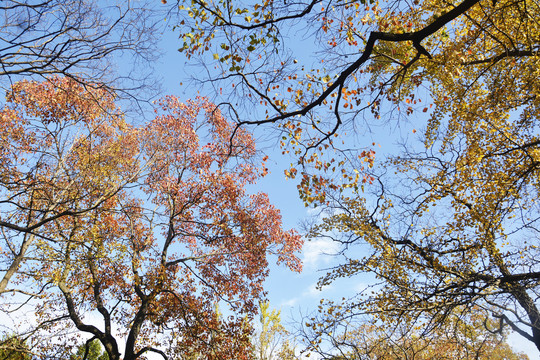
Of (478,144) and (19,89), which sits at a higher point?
(19,89)

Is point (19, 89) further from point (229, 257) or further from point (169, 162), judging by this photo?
point (229, 257)

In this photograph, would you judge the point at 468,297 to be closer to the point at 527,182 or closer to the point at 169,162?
the point at 527,182

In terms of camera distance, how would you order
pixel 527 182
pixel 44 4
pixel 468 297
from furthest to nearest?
pixel 527 182
pixel 468 297
pixel 44 4

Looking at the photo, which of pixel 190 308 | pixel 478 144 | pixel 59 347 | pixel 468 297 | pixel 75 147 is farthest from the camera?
pixel 75 147

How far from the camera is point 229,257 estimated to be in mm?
11781

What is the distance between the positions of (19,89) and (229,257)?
30.4 feet

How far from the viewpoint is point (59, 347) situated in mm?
10602

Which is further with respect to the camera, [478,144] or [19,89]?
[19,89]

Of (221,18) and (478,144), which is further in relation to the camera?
(478,144)

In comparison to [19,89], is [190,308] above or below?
below

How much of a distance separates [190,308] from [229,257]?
2356 mm

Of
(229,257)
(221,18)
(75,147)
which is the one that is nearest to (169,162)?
(75,147)

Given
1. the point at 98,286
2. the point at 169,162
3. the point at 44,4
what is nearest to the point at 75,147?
the point at 169,162

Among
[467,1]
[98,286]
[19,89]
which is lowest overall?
[467,1]
